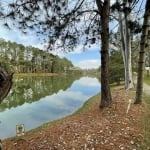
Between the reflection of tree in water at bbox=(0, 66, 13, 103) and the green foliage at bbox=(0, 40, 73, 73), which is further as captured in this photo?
the green foliage at bbox=(0, 40, 73, 73)

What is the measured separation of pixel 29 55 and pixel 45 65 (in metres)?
15.4

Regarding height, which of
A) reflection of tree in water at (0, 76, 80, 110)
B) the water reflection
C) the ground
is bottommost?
reflection of tree in water at (0, 76, 80, 110)

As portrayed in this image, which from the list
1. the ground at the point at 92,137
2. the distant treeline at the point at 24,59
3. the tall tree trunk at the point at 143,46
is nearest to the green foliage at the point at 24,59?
the distant treeline at the point at 24,59

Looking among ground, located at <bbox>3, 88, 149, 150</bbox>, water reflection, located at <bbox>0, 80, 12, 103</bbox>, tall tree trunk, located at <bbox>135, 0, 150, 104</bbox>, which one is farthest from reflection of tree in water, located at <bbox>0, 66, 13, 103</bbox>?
tall tree trunk, located at <bbox>135, 0, 150, 104</bbox>

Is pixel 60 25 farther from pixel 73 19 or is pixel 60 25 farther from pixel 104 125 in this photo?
pixel 104 125

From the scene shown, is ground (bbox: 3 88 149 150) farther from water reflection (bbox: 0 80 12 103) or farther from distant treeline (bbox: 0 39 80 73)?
distant treeline (bbox: 0 39 80 73)

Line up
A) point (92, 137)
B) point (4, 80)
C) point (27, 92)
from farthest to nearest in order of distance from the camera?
point (27, 92) → point (92, 137) → point (4, 80)

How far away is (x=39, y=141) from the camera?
7.69m

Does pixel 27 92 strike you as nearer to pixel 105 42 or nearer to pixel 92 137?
pixel 105 42

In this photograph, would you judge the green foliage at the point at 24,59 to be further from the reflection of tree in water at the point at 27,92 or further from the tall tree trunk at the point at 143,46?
the tall tree trunk at the point at 143,46

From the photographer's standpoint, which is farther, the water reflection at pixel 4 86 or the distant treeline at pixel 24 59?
the distant treeline at pixel 24 59

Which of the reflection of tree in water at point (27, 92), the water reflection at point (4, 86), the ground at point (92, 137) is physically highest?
the water reflection at point (4, 86)

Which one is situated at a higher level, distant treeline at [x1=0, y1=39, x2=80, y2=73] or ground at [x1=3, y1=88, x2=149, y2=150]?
distant treeline at [x1=0, y1=39, x2=80, y2=73]

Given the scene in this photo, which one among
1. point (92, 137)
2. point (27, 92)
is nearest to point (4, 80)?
point (92, 137)
